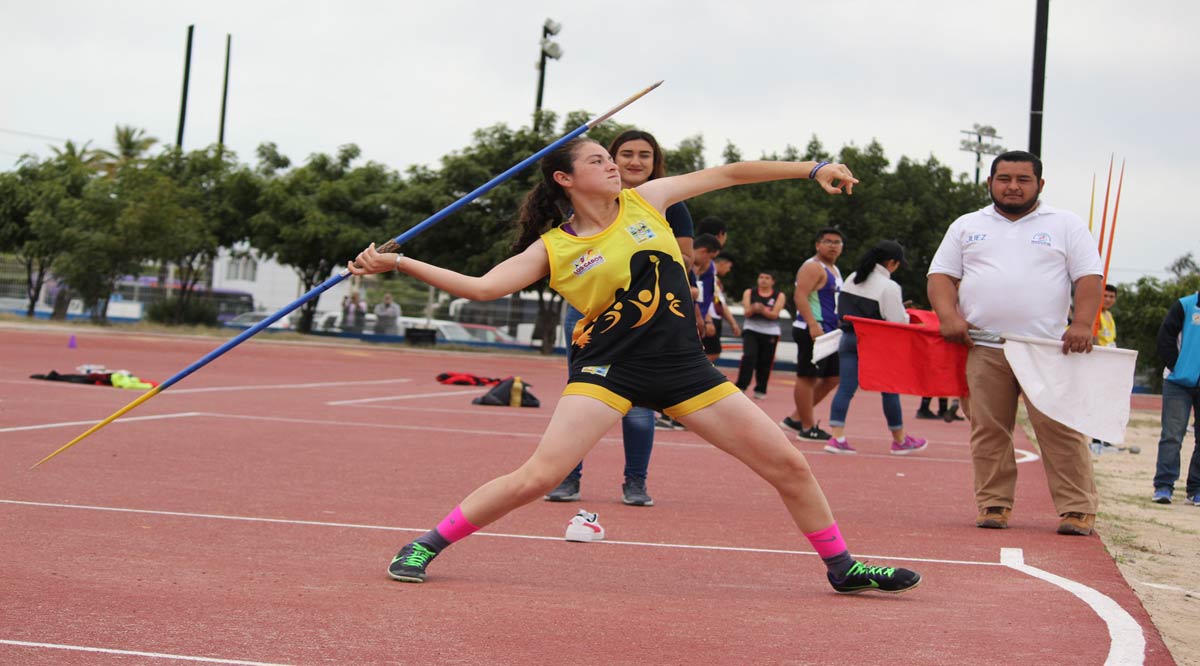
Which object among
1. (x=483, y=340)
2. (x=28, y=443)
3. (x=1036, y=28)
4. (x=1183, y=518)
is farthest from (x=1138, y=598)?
(x=483, y=340)

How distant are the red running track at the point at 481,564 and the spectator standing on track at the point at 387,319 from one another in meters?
32.9

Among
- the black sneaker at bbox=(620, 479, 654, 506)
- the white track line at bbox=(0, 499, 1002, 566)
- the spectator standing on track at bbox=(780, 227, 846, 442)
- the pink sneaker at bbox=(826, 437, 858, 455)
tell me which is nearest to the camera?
the white track line at bbox=(0, 499, 1002, 566)

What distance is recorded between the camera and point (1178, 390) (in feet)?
32.8

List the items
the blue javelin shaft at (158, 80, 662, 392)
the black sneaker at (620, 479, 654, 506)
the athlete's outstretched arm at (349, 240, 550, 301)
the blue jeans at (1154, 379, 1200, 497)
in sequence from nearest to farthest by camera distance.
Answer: the athlete's outstretched arm at (349, 240, 550, 301) → the blue javelin shaft at (158, 80, 662, 392) → the black sneaker at (620, 479, 654, 506) → the blue jeans at (1154, 379, 1200, 497)

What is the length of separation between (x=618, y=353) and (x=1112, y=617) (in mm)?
2098

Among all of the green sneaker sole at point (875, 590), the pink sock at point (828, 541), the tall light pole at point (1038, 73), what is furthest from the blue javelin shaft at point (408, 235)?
the tall light pole at point (1038, 73)

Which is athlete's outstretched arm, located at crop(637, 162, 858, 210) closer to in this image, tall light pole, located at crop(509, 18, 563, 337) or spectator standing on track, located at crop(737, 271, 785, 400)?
spectator standing on track, located at crop(737, 271, 785, 400)

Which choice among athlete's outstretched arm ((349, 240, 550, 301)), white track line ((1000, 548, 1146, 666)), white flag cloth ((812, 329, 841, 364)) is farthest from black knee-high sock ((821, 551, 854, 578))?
white flag cloth ((812, 329, 841, 364))

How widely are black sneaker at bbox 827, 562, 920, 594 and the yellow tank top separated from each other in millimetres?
1126

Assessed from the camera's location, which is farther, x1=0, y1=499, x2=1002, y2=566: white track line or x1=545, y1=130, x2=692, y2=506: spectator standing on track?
x1=545, y1=130, x2=692, y2=506: spectator standing on track

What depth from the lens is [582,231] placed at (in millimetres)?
5270

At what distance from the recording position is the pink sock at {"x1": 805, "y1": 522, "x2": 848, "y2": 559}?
5.32 metres

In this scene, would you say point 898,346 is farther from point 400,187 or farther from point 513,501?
point 400,187

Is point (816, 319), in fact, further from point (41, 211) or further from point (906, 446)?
point (41, 211)
